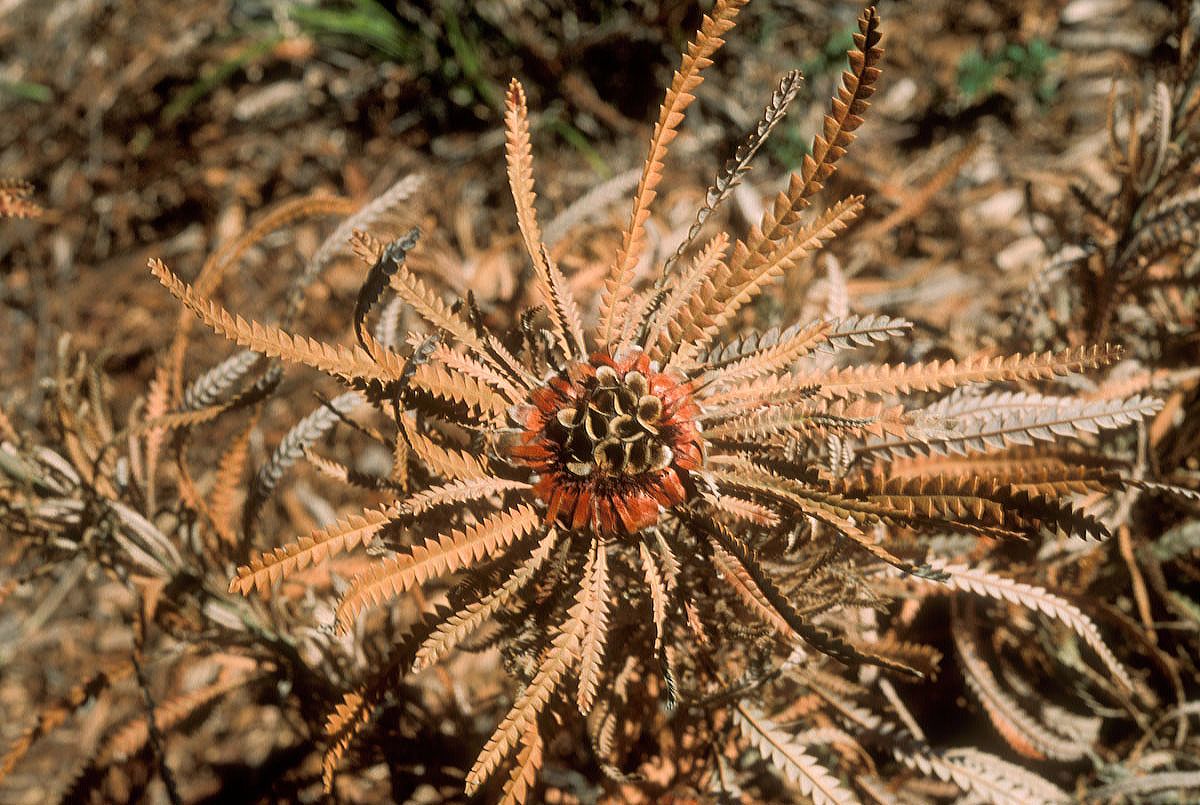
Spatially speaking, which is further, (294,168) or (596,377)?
(294,168)

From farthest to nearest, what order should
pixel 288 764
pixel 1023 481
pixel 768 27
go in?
pixel 768 27
pixel 288 764
pixel 1023 481

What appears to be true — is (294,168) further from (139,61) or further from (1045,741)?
(1045,741)

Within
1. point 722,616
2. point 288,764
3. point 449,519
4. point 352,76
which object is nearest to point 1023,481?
point 722,616

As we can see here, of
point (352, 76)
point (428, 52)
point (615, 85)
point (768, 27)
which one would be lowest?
point (352, 76)

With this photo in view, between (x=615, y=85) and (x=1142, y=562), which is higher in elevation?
(x=615, y=85)
